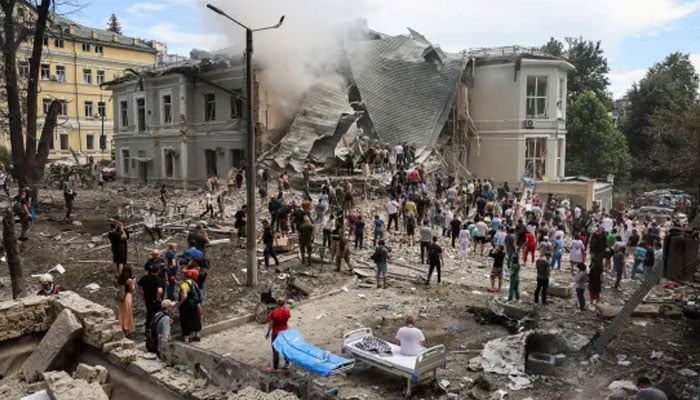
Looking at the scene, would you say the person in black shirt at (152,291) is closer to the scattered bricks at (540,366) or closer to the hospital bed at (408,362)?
the hospital bed at (408,362)

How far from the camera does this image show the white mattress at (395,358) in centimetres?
826

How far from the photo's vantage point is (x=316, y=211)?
19375 millimetres

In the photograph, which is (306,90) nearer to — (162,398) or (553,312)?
(553,312)

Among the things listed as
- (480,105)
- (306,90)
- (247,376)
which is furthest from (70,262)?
(480,105)

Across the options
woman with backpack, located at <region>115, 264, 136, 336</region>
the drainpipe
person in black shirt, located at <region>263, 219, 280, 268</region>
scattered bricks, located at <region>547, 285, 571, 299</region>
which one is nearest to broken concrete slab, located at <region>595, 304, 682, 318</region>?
scattered bricks, located at <region>547, 285, 571, 299</region>

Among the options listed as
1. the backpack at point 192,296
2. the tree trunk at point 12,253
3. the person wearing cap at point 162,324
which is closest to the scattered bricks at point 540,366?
the backpack at point 192,296

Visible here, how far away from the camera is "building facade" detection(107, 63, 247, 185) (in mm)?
29562

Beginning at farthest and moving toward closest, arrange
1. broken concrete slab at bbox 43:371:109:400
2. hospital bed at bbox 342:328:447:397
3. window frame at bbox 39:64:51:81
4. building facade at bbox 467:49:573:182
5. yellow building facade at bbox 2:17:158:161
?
1. yellow building facade at bbox 2:17:158:161
2. window frame at bbox 39:64:51:81
3. building facade at bbox 467:49:573:182
4. hospital bed at bbox 342:328:447:397
5. broken concrete slab at bbox 43:371:109:400

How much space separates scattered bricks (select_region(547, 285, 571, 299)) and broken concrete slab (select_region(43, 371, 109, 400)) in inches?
403

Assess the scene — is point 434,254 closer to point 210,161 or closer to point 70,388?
point 70,388

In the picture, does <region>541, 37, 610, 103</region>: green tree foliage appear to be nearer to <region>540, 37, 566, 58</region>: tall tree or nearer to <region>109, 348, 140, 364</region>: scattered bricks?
<region>540, 37, 566, 58</region>: tall tree

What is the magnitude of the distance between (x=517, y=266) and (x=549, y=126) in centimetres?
2003

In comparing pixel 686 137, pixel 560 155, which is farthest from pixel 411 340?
pixel 560 155

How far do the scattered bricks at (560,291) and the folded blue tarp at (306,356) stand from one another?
7052 millimetres
